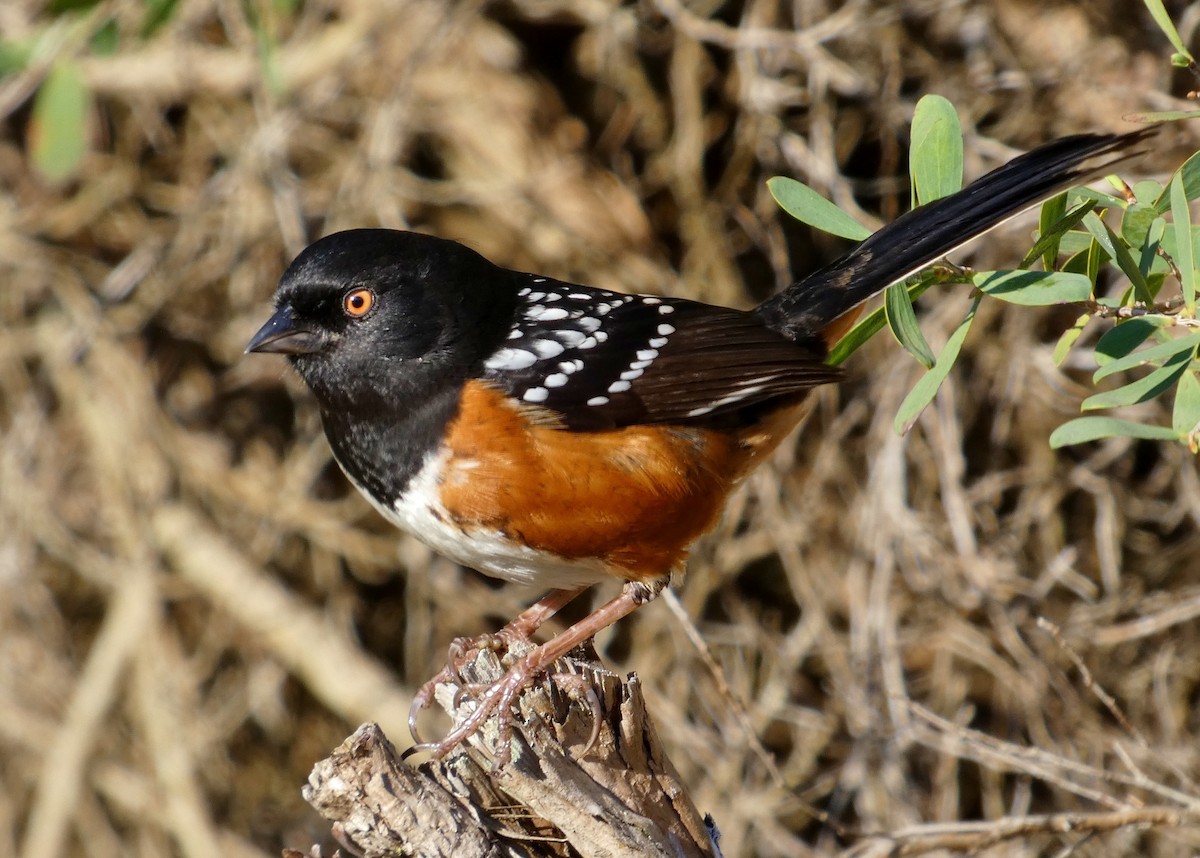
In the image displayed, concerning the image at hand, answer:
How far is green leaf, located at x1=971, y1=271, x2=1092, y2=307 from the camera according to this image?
1362 mm

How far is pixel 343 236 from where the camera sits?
6.91ft

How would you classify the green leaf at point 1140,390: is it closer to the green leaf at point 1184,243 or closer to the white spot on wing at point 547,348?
the green leaf at point 1184,243

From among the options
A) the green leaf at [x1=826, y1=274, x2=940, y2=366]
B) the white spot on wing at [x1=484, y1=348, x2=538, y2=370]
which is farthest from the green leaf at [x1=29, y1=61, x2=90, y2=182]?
the green leaf at [x1=826, y1=274, x2=940, y2=366]

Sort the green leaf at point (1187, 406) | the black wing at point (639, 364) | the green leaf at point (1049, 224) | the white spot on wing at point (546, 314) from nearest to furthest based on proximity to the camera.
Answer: the green leaf at point (1187, 406)
the green leaf at point (1049, 224)
the black wing at point (639, 364)
the white spot on wing at point (546, 314)

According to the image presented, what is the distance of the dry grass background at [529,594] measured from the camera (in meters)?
2.99

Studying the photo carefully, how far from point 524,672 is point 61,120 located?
1.84 m

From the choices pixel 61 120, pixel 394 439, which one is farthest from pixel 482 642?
pixel 61 120

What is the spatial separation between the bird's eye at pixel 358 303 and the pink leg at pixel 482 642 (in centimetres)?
59

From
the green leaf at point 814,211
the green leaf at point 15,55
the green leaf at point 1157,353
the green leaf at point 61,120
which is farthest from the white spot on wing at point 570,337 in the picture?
the green leaf at point 15,55

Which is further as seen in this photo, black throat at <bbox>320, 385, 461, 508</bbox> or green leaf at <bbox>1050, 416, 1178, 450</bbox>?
black throat at <bbox>320, 385, 461, 508</bbox>

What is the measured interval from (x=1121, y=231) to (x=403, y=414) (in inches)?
44.1

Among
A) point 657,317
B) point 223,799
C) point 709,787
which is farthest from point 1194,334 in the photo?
point 223,799

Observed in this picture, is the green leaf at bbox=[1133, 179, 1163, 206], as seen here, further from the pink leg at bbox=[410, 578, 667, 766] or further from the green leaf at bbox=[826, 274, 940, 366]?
the pink leg at bbox=[410, 578, 667, 766]

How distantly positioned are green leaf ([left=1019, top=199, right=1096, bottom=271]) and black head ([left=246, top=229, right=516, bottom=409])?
973mm
